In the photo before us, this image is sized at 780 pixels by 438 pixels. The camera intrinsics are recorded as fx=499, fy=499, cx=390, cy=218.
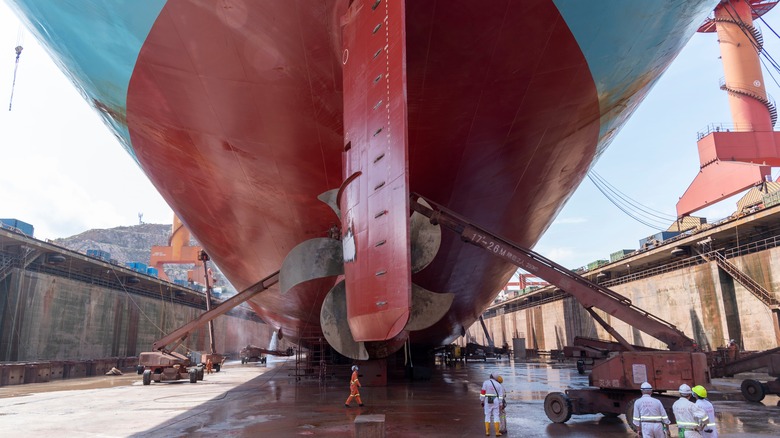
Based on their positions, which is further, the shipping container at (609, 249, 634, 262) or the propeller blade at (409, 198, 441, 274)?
the shipping container at (609, 249, 634, 262)

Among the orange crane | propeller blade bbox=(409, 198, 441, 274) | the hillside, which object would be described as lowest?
propeller blade bbox=(409, 198, 441, 274)

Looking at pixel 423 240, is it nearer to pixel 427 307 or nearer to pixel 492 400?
pixel 427 307

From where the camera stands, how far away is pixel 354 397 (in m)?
9.84

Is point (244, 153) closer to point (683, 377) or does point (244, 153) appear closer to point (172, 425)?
point (172, 425)

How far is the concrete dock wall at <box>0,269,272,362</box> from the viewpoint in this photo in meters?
22.6

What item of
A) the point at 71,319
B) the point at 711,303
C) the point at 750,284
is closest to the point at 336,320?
the point at 750,284

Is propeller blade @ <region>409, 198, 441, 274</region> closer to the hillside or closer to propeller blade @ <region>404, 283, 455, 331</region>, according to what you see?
propeller blade @ <region>404, 283, 455, 331</region>

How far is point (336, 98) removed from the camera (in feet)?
25.4

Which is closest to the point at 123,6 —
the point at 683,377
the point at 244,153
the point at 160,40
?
the point at 160,40

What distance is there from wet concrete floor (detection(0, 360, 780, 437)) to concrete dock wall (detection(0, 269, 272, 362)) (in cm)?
1063

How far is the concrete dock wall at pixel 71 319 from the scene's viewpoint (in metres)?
22.6

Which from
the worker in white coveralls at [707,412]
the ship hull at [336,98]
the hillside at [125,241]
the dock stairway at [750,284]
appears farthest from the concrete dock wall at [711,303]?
the hillside at [125,241]

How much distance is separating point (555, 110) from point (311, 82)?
400 centimetres

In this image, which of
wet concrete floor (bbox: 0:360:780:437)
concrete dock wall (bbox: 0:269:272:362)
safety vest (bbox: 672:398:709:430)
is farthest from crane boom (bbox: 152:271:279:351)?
concrete dock wall (bbox: 0:269:272:362)
